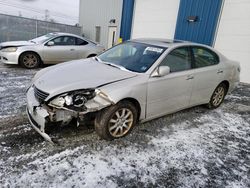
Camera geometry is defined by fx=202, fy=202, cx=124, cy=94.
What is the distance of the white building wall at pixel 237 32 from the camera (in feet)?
25.1

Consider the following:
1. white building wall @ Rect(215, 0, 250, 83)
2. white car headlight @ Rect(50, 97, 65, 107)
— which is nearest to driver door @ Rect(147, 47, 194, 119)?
white car headlight @ Rect(50, 97, 65, 107)

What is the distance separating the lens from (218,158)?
2.88 metres

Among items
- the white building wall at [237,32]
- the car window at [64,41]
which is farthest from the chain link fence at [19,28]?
the white building wall at [237,32]

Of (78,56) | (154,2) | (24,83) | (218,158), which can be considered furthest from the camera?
(154,2)

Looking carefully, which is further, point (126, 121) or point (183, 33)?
point (183, 33)

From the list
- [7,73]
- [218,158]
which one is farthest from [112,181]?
[7,73]

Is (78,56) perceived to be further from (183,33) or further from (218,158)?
(218,158)

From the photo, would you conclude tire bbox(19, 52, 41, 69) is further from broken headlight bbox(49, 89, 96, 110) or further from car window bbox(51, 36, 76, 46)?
broken headlight bbox(49, 89, 96, 110)

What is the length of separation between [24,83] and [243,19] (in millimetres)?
8001

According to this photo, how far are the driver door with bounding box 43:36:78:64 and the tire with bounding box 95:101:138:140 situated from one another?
18.8ft

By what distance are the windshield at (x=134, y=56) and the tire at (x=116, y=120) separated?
0.67 meters

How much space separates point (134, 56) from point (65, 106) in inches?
63.8

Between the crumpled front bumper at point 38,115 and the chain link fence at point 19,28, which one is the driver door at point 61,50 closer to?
the crumpled front bumper at point 38,115

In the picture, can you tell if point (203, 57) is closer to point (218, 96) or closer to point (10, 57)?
point (218, 96)
